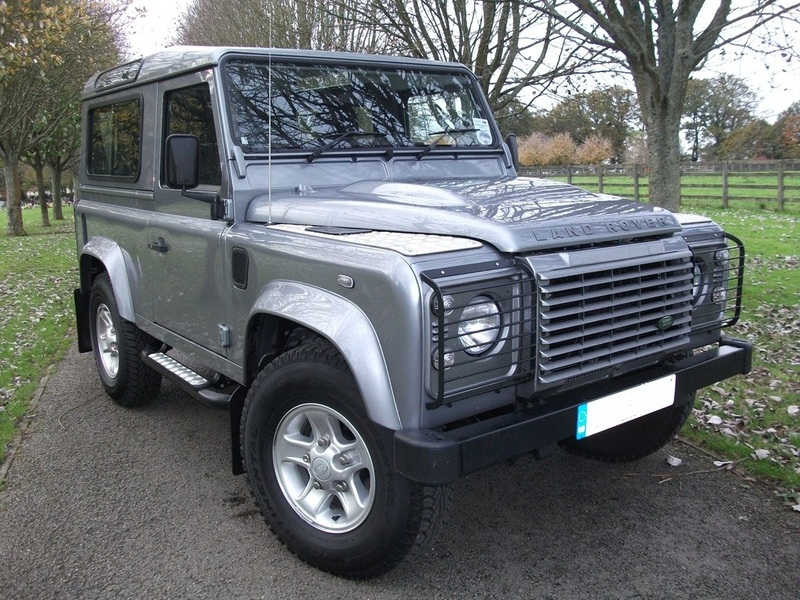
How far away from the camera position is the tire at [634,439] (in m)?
3.82

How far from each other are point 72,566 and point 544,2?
19.5ft

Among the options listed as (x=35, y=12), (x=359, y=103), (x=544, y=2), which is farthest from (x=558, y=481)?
(x=35, y=12)

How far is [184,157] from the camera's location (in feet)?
11.3

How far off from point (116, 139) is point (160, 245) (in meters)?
1.20

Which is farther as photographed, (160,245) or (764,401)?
(764,401)

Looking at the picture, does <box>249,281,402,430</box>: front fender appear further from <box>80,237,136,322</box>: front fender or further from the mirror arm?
<box>80,237,136,322</box>: front fender

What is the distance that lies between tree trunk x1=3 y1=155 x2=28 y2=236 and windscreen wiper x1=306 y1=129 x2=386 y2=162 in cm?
2000

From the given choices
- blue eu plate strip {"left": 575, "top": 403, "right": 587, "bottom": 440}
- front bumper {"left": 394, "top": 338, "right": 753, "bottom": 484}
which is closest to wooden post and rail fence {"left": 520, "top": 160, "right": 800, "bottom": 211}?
front bumper {"left": 394, "top": 338, "right": 753, "bottom": 484}

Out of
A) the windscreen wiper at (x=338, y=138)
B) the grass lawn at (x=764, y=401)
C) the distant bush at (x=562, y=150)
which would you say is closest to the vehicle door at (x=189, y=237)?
the windscreen wiper at (x=338, y=138)

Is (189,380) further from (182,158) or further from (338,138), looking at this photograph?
(338,138)

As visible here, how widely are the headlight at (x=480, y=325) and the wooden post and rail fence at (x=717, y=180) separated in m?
17.3

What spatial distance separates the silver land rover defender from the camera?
257 centimetres

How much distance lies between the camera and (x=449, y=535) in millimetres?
3369

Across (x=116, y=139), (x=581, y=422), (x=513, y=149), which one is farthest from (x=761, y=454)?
(x=116, y=139)
